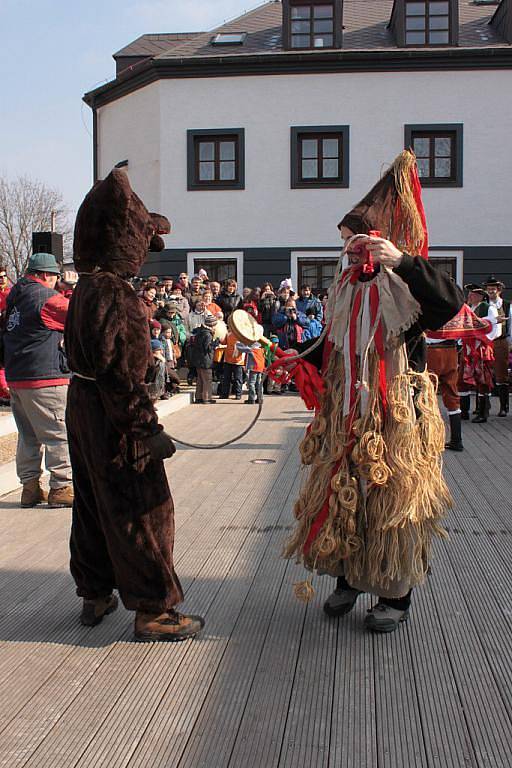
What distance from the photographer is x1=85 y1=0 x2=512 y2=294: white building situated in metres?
20.7

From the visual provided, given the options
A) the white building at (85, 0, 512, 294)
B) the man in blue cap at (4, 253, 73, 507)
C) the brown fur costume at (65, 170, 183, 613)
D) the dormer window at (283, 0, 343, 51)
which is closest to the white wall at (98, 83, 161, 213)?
the white building at (85, 0, 512, 294)

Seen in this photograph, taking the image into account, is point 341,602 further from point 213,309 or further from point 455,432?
point 213,309

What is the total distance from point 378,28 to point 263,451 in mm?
17178

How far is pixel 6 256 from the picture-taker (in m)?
44.6

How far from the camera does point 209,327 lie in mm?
13797

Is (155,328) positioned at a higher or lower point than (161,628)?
higher

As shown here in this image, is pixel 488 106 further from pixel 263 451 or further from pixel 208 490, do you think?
pixel 208 490

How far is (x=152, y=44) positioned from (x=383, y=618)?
79.4 ft

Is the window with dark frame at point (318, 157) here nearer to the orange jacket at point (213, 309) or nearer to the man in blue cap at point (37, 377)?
the orange jacket at point (213, 309)

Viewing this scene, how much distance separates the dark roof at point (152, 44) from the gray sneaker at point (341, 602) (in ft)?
74.4

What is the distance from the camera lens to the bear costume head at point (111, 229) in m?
3.60

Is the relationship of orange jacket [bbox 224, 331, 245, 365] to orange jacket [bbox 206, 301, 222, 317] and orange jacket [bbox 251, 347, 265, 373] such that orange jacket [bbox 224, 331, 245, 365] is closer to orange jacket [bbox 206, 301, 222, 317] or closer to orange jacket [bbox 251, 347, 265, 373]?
orange jacket [bbox 206, 301, 222, 317]

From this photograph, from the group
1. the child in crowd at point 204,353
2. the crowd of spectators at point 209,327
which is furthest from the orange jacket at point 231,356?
the child in crowd at point 204,353

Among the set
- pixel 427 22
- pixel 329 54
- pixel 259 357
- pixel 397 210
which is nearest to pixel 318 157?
pixel 329 54
